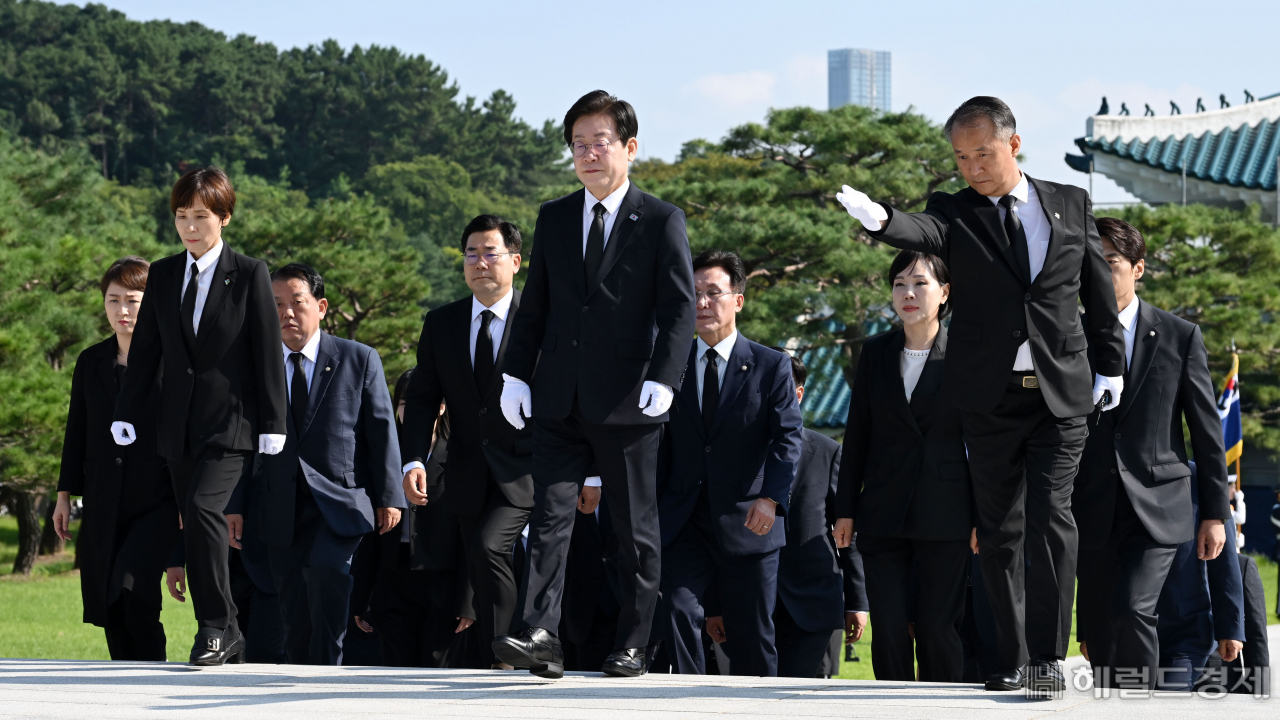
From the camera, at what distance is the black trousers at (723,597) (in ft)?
16.2

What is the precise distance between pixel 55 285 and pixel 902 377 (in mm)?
14305

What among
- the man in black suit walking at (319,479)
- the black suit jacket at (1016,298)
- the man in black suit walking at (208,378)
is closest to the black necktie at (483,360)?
the man in black suit walking at (319,479)

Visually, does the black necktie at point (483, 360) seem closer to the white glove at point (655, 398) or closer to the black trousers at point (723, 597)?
the black trousers at point (723, 597)

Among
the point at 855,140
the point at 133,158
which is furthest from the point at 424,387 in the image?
the point at 133,158

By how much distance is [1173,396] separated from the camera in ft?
13.9

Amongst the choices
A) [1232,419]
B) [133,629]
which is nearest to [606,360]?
[133,629]

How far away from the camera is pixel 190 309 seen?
14.4ft

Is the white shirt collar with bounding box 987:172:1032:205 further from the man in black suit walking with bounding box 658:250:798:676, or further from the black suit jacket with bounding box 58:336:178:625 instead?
the black suit jacket with bounding box 58:336:178:625

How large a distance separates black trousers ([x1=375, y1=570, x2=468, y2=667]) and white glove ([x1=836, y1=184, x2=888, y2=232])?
3.24m

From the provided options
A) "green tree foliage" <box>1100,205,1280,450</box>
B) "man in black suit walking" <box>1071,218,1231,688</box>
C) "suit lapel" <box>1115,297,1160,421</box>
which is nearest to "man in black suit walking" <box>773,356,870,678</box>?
"man in black suit walking" <box>1071,218,1231,688</box>

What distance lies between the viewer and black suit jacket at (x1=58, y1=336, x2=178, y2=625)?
528 cm

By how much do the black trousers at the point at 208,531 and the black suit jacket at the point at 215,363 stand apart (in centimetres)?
6

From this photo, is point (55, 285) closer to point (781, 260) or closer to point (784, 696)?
point (781, 260)

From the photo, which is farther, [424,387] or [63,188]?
[63,188]
